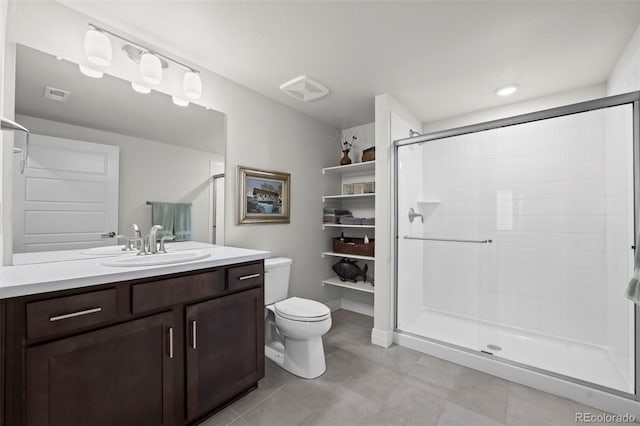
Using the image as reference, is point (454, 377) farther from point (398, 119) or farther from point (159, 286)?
point (398, 119)

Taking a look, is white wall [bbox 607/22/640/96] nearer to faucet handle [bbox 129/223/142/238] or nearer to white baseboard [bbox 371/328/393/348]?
white baseboard [bbox 371/328/393/348]

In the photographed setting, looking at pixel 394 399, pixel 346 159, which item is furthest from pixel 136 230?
pixel 346 159

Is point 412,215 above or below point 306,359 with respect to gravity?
above

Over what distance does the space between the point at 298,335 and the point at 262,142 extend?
1739mm

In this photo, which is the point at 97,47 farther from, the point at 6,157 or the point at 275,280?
the point at 275,280

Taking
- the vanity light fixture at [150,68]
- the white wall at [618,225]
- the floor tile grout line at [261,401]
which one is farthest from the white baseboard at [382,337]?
the vanity light fixture at [150,68]

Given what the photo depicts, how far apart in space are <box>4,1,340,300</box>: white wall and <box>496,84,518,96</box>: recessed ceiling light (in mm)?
1797

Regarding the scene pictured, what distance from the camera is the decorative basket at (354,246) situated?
2947 mm

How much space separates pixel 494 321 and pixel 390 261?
110cm

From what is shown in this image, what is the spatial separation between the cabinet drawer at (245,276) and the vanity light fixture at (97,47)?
4.66 ft

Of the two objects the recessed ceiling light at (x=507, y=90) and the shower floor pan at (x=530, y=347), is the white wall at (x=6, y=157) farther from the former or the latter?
the recessed ceiling light at (x=507, y=90)

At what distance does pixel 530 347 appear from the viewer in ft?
7.27

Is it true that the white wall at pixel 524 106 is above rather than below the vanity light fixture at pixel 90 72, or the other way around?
above

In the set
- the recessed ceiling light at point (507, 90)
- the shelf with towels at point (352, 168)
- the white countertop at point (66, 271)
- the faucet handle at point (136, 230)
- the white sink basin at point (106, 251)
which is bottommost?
→ the white countertop at point (66, 271)
